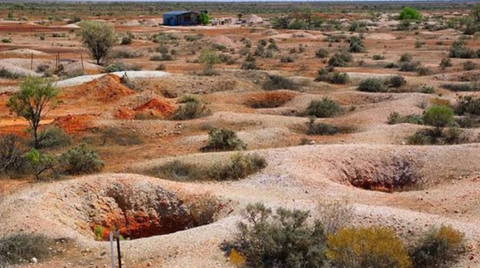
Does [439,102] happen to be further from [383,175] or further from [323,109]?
[383,175]

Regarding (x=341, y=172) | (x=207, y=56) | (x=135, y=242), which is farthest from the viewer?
(x=207, y=56)

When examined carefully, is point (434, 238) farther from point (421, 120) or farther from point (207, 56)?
point (207, 56)

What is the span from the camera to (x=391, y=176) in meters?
15.5

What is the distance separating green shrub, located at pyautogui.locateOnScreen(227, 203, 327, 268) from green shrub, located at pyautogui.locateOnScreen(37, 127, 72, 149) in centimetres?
992

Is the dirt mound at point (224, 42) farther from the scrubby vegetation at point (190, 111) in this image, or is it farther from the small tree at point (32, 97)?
the small tree at point (32, 97)

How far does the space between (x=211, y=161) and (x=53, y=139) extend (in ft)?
20.0

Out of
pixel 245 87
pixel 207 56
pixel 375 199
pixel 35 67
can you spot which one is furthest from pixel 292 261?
pixel 35 67

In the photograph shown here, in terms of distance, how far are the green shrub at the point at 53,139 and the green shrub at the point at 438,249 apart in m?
12.3

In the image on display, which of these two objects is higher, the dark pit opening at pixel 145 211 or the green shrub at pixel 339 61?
the dark pit opening at pixel 145 211

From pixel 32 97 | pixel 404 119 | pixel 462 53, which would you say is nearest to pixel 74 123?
pixel 32 97

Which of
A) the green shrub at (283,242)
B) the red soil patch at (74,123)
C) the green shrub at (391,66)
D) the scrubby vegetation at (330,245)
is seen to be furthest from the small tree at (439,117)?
the green shrub at (391,66)

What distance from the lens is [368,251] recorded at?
28.6 feet

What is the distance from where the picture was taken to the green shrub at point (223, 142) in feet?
57.5

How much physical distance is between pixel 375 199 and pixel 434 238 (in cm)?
323
